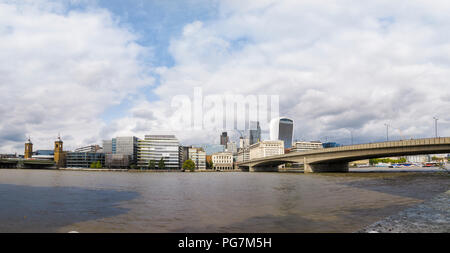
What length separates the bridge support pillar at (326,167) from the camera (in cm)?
9538

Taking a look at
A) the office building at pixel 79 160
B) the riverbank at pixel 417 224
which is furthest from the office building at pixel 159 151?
the riverbank at pixel 417 224

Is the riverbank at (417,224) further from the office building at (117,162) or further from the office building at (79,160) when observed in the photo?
the office building at (79,160)

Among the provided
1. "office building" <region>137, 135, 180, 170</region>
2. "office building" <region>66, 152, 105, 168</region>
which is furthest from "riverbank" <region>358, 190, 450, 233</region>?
"office building" <region>66, 152, 105, 168</region>

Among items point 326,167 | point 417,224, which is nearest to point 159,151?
point 326,167

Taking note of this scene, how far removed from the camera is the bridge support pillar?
95375 mm

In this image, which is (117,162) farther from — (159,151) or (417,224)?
(417,224)

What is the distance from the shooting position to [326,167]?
98.9m

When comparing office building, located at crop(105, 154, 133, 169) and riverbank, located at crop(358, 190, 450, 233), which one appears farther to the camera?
office building, located at crop(105, 154, 133, 169)

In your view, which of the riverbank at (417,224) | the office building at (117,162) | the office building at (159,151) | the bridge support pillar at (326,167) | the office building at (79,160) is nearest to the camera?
the riverbank at (417,224)

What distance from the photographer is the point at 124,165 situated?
18475cm

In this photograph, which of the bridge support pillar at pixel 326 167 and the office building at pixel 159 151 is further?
the office building at pixel 159 151

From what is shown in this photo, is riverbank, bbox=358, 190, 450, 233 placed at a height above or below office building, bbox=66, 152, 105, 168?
above

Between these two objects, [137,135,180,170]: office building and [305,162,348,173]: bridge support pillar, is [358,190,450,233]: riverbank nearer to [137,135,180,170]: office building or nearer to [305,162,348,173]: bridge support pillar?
[305,162,348,173]: bridge support pillar
